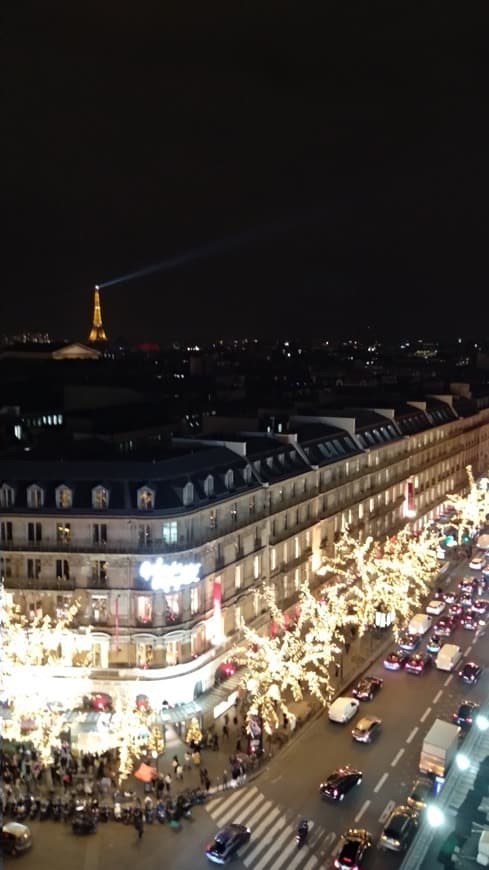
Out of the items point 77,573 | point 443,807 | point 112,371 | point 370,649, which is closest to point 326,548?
point 370,649

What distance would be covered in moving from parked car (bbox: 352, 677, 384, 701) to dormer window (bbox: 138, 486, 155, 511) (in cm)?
1909

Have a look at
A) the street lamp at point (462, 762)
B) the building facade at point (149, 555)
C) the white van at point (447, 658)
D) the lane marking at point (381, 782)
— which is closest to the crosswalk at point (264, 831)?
the lane marking at point (381, 782)

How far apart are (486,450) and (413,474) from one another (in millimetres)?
36767

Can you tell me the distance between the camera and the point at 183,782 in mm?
44281

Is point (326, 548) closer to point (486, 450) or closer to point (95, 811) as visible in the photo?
point (95, 811)

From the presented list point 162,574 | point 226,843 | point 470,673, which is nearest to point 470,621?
point 470,673

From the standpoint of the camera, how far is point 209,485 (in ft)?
178

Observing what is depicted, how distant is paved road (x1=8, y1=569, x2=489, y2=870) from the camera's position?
37.4 meters

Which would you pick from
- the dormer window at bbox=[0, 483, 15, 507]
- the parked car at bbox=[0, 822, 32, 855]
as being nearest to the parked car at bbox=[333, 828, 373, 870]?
the parked car at bbox=[0, 822, 32, 855]

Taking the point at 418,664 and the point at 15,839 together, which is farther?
the point at 418,664

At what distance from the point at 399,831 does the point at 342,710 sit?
1287cm

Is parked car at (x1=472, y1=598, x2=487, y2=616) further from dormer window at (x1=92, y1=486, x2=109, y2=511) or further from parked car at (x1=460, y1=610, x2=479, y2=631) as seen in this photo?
dormer window at (x1=92, y1=486, x2=109, y2=511)

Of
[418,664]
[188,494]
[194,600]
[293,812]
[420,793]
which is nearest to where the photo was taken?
[293,812]

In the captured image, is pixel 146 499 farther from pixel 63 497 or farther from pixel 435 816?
pixel 435 816
